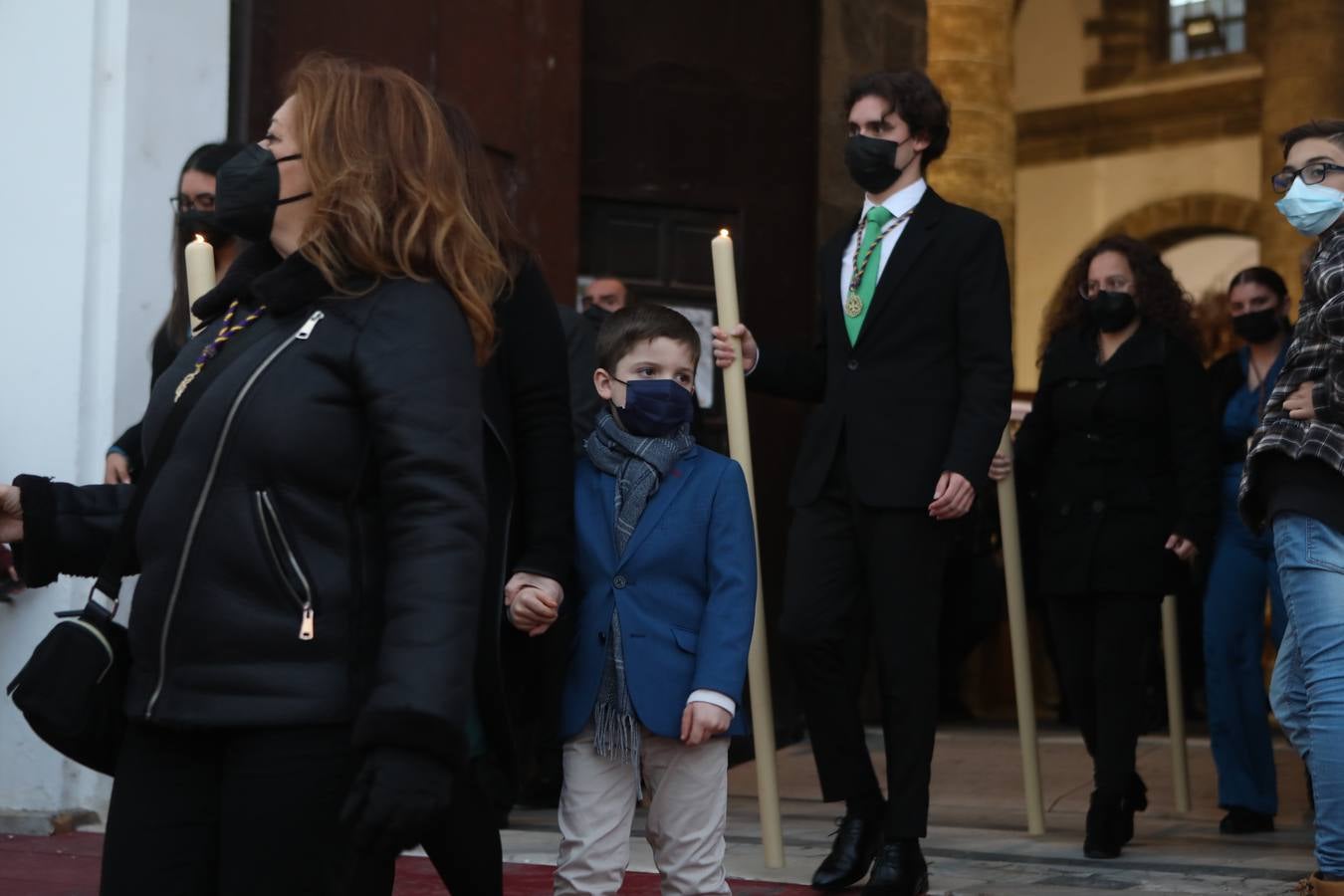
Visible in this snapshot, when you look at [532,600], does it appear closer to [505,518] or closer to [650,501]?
[505,518]

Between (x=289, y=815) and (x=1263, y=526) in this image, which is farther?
(x=1263, y=526)

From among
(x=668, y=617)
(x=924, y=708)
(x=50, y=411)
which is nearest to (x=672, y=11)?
(x=50, y=411)

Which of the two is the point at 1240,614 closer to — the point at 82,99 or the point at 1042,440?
the point at 1042,440

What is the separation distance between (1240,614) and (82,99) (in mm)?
4069

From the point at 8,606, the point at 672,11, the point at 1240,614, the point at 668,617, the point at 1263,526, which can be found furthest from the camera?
the point at 672,11

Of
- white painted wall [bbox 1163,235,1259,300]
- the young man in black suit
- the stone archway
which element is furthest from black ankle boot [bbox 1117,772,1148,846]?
white painted wall [bbox 1163,235,1259,300]

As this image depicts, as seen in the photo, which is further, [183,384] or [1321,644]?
[1321,644]

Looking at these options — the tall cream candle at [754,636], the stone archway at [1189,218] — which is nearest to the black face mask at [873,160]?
the tall cream candle at [754,636]

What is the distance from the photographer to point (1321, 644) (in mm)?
4344

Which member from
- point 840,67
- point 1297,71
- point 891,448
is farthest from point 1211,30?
point 891,448

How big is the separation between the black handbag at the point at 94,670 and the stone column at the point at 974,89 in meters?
10.9

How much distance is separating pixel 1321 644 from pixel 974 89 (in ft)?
31.2

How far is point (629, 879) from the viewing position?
209 inches

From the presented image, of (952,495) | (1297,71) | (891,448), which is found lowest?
(952,495)
